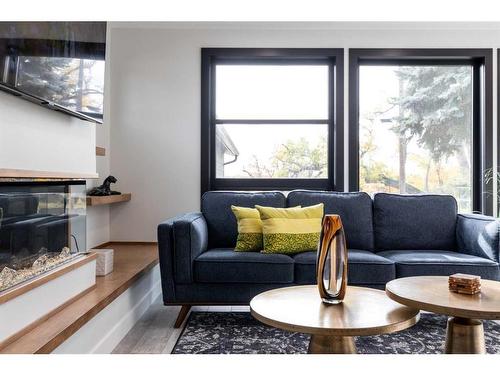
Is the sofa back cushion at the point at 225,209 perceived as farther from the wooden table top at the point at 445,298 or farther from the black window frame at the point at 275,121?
the wooden table top at the point at 445,298

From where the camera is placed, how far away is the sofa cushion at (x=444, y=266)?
8.30 ft

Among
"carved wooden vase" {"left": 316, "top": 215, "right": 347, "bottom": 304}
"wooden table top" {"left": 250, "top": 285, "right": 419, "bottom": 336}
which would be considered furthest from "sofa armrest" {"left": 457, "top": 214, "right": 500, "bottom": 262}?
"carved wooden vase" {"left": 316, "top": 215, "right": 347, "bottom": 304}

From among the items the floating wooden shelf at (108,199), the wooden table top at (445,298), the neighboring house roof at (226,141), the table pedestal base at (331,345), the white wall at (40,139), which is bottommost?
the table pedestal base at (331,345)

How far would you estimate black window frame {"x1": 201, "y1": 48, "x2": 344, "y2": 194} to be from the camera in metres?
3.77

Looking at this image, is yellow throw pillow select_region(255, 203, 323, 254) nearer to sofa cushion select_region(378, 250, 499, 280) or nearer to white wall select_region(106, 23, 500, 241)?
sofa cushion select_region(378, 250, 499, 280)

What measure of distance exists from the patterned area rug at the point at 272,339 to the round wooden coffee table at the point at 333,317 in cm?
56

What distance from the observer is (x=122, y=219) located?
3.83 m

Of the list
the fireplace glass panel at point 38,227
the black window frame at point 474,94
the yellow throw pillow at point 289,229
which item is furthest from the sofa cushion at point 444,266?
the fireplace glass panel at point 38,227

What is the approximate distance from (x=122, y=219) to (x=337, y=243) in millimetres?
2779

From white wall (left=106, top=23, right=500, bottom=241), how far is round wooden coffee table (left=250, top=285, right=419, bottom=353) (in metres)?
2.33

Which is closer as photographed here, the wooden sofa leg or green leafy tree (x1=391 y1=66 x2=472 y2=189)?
the wooden sofa leg

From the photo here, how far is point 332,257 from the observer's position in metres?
1.56

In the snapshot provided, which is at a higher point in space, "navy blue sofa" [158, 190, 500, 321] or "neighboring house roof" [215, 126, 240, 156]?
"neighboring house roof" [215, 126, 240, 156]

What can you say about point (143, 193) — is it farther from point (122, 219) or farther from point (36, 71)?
point (36, 71)
